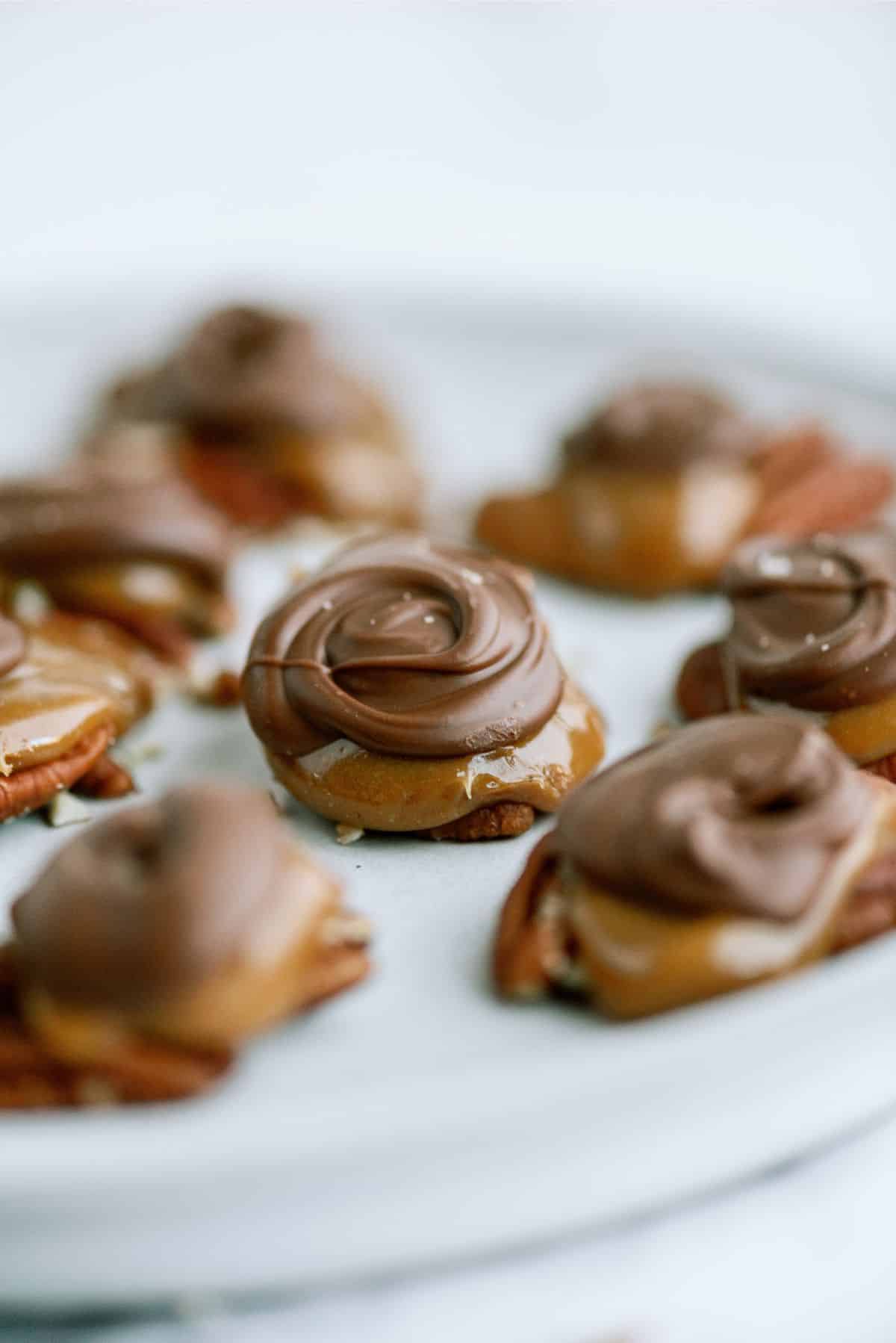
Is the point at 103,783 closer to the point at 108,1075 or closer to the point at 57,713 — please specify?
the point at 57,713

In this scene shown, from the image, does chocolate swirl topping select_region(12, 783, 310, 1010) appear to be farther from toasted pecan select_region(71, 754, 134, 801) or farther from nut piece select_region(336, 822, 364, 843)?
toasted pecan select_region(71, 754, 134, 801)

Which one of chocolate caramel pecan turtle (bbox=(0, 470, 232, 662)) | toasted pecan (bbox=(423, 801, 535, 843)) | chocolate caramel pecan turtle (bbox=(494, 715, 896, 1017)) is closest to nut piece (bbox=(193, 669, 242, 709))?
chocolate caramel pecan turtle (bbox=(0, 470, 232, 662))

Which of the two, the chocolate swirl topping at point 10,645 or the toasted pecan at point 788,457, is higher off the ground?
the chocolate swirl topping at point 10,645

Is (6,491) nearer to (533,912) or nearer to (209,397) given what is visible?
(209,397)

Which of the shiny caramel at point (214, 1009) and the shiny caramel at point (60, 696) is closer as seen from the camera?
the shiny caramel at point (214, 1009)

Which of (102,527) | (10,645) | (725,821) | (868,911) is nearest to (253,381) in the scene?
(102,527)

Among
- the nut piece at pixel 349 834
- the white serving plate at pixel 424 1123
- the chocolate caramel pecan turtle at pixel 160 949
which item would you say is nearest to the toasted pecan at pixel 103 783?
the white serving plate at pixel 424 1123

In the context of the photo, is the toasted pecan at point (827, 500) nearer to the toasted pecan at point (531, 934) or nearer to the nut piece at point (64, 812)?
the toasted pecan at point (531, 934)

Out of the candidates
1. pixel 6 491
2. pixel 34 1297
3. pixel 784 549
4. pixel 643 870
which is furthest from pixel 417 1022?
pixel 6 491
